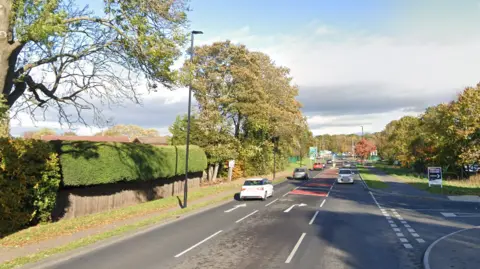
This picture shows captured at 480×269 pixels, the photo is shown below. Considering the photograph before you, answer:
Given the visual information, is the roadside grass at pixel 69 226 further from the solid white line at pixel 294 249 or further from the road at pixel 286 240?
the solid white line at pixel 294 249

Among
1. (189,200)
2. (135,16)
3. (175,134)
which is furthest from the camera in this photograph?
(175,134)

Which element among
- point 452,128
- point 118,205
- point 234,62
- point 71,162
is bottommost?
point 118,205

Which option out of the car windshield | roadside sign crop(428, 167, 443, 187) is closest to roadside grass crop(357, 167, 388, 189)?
roadside sign crop(428, 167, 443, 187)

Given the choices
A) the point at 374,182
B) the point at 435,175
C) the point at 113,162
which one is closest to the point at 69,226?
the point at 113,162

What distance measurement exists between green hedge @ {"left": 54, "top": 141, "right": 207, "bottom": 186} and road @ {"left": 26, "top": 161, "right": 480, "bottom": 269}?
208 inches

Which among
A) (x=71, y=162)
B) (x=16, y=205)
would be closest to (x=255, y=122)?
(x=71, y=162)

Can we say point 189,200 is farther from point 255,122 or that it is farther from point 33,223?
point 255,122

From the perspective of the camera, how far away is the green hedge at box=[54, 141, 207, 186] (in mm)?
17922

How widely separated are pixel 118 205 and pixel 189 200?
452cm

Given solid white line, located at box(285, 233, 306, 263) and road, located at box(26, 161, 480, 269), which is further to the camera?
solid white line, located at box(285, 233, 306, 263)

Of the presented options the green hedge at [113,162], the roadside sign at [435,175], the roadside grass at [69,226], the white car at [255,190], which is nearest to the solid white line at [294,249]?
the roadside grass at [69,226]

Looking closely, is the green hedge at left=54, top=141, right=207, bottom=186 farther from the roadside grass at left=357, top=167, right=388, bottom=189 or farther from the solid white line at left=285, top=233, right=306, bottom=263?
the roadside grass at left=357, top=167, right=388, bottom=189

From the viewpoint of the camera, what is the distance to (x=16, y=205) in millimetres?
14242

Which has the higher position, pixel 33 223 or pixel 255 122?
pixel 255 122
